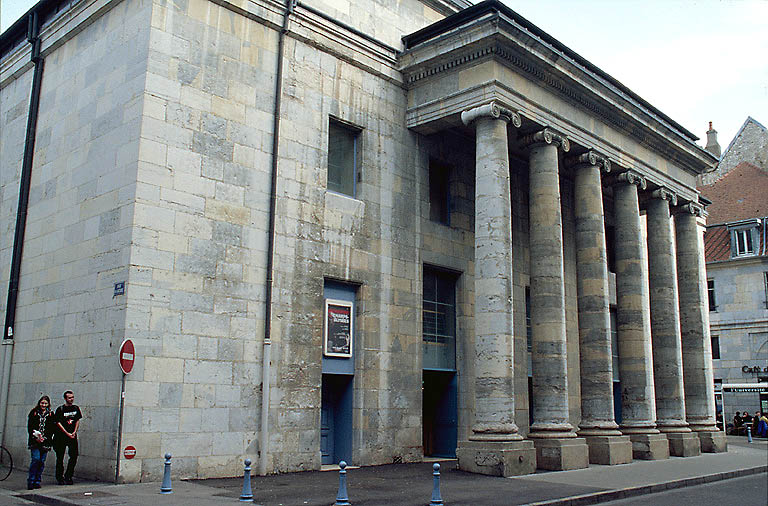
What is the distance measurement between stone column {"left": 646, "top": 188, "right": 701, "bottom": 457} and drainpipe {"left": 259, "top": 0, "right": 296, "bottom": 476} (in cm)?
1458

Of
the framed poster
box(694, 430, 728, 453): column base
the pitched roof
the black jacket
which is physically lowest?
box(694, 430, 728, 453): column base

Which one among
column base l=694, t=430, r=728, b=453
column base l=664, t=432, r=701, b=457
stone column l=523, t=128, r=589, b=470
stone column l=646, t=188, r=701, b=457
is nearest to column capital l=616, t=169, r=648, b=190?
stone column l=646, t=188, r=701, b=457

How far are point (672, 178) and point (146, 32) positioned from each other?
1995cm

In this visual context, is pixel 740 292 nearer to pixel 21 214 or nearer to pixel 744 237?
pixel 744 237

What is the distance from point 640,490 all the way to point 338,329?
7896 millimetres

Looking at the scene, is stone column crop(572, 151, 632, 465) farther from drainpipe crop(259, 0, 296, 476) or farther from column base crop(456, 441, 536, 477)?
drainpipe crop(259, 0, 296, 476)

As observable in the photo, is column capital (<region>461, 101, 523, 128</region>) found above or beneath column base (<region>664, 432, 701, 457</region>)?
above

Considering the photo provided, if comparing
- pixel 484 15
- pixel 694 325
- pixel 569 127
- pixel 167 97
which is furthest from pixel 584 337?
pixel 167 97

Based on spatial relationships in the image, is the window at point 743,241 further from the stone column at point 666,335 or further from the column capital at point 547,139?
the column capital at point 547,139

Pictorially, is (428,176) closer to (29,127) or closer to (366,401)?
(366,401)

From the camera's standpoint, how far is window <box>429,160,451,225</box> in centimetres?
2219

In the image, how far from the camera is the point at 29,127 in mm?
19250

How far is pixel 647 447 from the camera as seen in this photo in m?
22.0

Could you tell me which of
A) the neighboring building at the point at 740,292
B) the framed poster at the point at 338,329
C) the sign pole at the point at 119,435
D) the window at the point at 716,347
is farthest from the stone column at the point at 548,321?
the window at the point at 716,347
